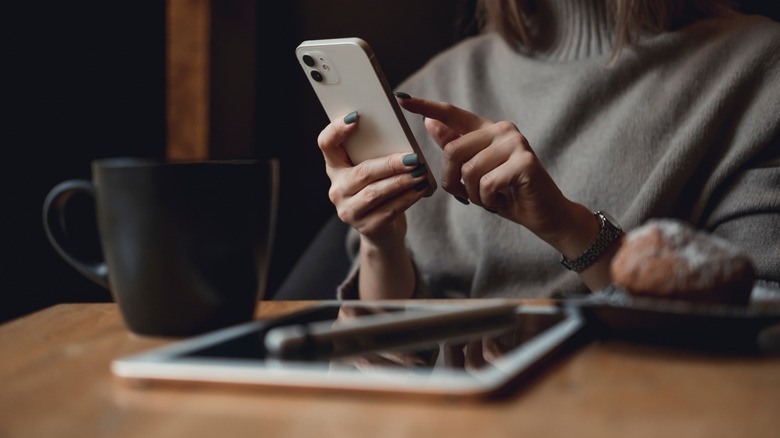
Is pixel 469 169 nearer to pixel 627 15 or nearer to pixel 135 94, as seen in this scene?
pixel 627 15

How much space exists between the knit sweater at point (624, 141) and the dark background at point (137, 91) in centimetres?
31

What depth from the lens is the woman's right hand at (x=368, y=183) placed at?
2.83 feet

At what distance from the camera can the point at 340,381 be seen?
351mm

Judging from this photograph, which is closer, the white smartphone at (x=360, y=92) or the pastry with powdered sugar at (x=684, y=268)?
the pastry with powdered sugar at (x=684, y=268)

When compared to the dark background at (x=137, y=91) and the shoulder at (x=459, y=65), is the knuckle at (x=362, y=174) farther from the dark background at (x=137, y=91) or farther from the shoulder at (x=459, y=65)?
the dark background at (x=137, y=91)

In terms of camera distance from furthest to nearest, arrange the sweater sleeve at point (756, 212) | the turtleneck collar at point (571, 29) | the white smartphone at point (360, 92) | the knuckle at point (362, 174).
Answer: the turtleneck collar at point (571, 29) < the sweater sleeve at point (756, 212) < the knuckle at point (362, 174) < the white smartphone at point (360, 92)

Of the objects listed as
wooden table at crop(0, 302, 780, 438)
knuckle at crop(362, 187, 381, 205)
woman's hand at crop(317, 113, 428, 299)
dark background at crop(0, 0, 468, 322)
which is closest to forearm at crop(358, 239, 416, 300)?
woman's hand at crop(317, 113, 428, 299)

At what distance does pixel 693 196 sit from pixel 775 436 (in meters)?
0.96

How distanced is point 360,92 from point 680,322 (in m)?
0.49

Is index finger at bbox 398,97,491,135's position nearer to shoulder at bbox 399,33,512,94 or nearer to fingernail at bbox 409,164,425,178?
fingernail at bbox 409,164,425,178

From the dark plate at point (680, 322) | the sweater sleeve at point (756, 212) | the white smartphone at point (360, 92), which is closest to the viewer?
the dark plate at point (680, 322)

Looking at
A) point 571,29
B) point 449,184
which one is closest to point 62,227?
point 449,184

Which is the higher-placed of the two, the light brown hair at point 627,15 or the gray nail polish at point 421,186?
the light brown hair at point 627,15

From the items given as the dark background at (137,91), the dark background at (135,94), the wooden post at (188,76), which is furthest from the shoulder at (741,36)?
the wooden post at (188,76)
